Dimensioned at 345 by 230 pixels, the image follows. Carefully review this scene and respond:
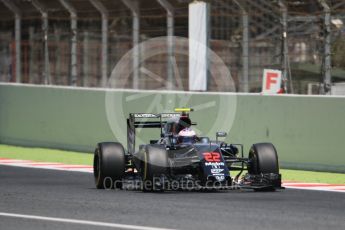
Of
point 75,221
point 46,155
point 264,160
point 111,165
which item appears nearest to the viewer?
point 75,221

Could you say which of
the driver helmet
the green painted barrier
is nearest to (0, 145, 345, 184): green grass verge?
the green painted barrier

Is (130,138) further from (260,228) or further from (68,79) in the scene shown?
(68,79)

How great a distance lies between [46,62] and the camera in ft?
93.4

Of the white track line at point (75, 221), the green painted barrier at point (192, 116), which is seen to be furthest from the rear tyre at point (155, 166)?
the green painted barrier at point (192, 116)

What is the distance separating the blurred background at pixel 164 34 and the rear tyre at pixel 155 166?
761cm

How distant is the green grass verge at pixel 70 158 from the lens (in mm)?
17812

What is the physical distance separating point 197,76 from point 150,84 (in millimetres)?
2616

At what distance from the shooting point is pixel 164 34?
86.3 ft

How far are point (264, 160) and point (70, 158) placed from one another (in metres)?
7.48

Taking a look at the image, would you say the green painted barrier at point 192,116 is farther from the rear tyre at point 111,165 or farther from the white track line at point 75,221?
the white track line at point 75,221

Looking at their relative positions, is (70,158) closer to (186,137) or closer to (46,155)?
(46,155)

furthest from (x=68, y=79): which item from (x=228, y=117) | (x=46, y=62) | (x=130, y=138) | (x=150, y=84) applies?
(x=130, y=138)

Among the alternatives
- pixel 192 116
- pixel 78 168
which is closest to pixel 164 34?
pixel 192 116

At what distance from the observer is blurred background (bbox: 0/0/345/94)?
75.0 ft
